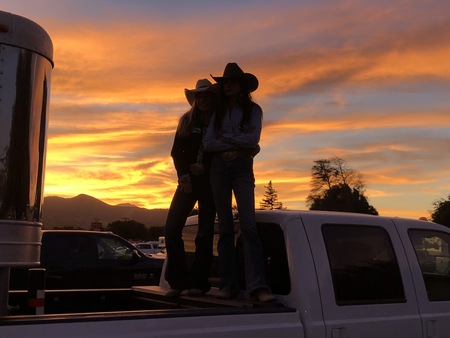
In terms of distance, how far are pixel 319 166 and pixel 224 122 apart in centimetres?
6901

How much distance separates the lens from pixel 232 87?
4.71 m

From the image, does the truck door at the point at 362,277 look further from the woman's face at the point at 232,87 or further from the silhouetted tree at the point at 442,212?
the silhouetted tree at the point at 442,212

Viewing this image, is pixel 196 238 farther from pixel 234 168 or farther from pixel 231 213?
pixel 234 168

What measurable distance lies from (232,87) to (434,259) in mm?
1968

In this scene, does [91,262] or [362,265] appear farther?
[91,262]

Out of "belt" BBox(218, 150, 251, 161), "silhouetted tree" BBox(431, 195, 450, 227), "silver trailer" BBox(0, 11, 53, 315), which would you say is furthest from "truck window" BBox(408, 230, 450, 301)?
"silhouetted tree" BBox(431, 195, 450, 227)

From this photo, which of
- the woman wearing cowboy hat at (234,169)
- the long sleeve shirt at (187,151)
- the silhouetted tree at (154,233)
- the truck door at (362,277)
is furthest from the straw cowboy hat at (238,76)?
the silhouetted tree at (154,233)

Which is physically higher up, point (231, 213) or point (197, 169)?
point (197, 169)

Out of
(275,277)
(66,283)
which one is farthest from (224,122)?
(66,283)

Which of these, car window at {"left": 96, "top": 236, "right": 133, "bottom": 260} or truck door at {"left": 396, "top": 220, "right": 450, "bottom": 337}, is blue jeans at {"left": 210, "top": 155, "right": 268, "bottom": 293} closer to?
truck door at {"left": 396, "top": 220, "right": 450, "bottom": 337}

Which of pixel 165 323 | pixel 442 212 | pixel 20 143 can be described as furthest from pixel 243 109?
pixel 442 212

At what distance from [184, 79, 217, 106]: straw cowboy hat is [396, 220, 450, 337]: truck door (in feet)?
5.70

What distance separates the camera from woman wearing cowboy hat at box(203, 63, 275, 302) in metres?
4.21

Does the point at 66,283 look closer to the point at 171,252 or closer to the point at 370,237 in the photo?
the point at 171,252
